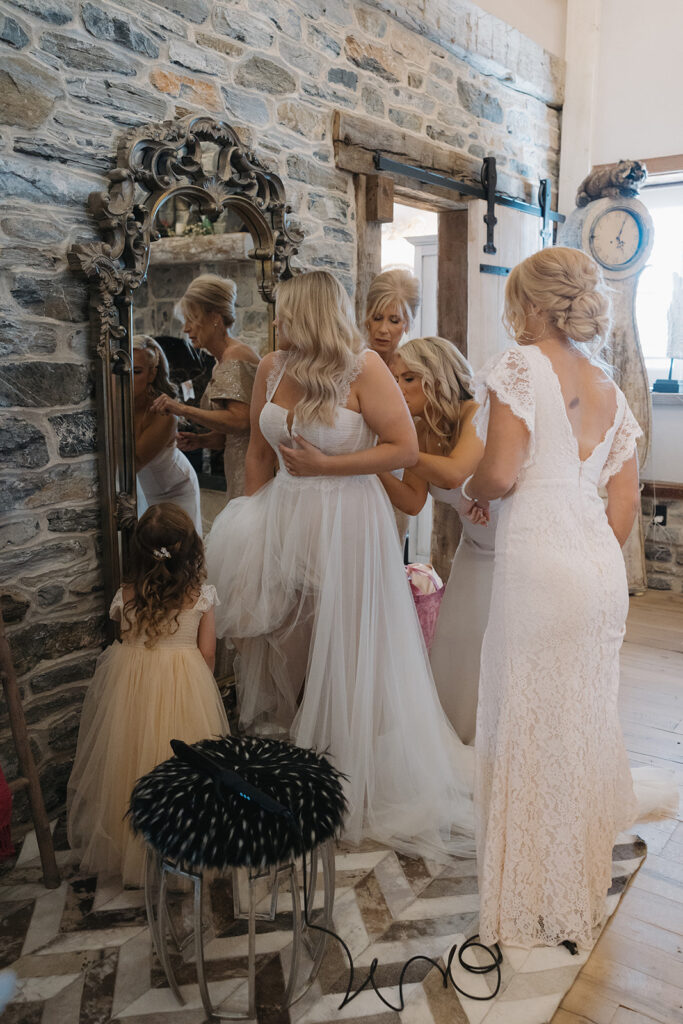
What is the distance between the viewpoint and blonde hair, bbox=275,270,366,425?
2.38m

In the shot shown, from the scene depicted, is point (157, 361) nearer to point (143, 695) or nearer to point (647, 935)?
point (143, 695)

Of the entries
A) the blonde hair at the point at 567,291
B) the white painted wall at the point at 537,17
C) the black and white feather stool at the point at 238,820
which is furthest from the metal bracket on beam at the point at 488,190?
the black and white feather stool at the point at 238,820

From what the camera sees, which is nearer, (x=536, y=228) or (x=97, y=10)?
(x=97, y=10)

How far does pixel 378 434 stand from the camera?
8.18 ft

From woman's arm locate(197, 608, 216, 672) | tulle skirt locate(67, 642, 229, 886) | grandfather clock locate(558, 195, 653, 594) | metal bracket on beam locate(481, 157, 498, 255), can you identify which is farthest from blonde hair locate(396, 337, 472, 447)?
grandfather clock locate(558, 195, 653, 594)

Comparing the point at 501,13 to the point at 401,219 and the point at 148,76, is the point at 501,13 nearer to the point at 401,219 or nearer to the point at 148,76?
the point at 401,219

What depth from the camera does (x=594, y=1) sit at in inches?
203

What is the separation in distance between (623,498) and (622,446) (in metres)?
0.15

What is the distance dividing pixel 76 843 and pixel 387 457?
1.42 meters

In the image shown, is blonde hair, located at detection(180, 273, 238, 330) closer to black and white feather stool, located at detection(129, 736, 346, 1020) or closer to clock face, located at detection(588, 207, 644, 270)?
black and white feather stool, located at detection(129, 736, 346, 1020)

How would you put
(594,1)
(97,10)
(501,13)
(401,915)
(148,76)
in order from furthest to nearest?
(594,1) < (501,13) < (148,76) < (97,10) < (401,915)

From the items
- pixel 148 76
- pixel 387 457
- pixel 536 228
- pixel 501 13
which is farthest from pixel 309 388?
pixel 501 13

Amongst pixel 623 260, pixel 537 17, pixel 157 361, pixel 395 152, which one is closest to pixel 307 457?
pixel 157 361

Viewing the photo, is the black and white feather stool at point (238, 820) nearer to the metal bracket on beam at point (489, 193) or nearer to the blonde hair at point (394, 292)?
the blonde hair at point (394, 292)
